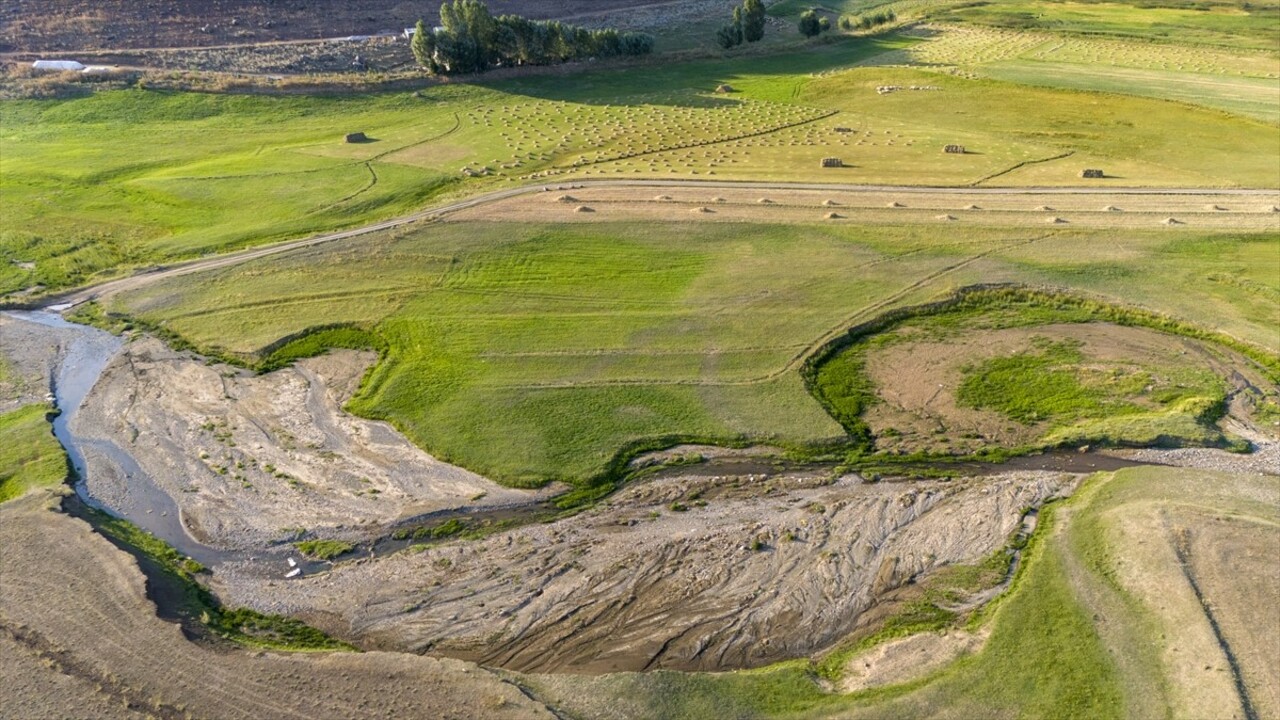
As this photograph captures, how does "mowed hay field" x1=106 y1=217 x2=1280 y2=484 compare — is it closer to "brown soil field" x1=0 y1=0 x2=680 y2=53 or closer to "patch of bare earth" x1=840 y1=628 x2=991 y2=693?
"patch of bare earth" x1=840 y1=628 x2=991 y2=693

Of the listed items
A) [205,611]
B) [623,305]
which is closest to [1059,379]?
[623,305]

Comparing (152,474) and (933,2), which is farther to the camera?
(933,2)

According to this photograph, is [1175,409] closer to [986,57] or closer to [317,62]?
[986,57]

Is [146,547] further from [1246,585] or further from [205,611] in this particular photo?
[1246,585]

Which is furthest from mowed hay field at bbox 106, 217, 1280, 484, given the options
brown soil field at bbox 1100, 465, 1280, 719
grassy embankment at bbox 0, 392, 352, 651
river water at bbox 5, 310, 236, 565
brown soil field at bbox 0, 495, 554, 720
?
brown soil field at bbox 1100, 465, 1280, 719

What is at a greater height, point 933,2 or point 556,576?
point 933,2

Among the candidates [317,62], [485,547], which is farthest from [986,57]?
[485,547]
